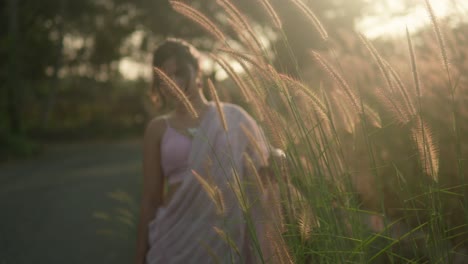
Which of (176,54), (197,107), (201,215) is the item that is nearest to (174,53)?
(176,54)

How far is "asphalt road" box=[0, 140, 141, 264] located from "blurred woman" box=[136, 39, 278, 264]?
0.71 meters

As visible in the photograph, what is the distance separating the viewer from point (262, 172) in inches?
108

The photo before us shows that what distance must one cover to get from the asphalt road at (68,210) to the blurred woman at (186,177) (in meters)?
0.71

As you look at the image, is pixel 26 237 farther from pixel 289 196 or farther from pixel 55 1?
pixel 55 1

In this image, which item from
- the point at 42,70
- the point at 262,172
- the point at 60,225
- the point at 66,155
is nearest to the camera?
the point at 262,172

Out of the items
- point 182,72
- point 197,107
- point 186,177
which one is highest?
point 182,72

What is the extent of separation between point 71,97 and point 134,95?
182 inches

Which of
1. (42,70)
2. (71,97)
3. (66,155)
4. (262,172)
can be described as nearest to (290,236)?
(262,172)

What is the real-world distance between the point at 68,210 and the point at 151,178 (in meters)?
5.61

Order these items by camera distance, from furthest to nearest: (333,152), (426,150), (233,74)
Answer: (333,152)
(233,74)
(426,150)

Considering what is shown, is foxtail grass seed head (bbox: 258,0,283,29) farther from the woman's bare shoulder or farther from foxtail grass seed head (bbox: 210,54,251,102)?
the woman's bare shoulder

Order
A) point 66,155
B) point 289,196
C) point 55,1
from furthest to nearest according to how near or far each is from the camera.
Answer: point 55,1
point 66,155
point 289,196

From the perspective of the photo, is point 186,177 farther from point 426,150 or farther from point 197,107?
point 426,150

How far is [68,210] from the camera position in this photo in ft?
27.3
